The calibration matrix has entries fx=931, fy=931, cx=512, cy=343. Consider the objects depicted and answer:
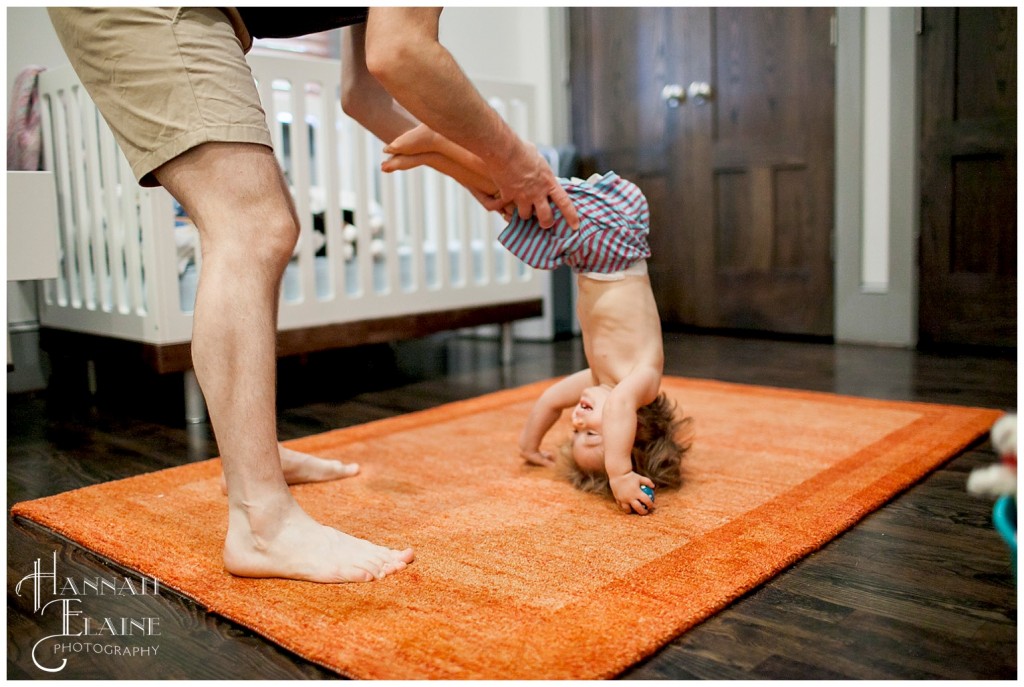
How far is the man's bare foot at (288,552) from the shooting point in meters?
1.06

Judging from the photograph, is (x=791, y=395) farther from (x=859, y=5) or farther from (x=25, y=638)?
(x=25, y=638)

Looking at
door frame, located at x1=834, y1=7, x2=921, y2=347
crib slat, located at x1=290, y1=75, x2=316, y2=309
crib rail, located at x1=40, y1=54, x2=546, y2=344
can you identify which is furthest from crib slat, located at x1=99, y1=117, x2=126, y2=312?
door frame, located at x1=834, y1=7, x2=921, y2=347

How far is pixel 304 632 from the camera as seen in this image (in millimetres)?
922

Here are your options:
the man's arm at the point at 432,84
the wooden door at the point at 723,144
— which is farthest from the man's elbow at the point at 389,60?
the wooden door at the point at 723,144

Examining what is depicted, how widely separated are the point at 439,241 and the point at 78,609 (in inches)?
67.2

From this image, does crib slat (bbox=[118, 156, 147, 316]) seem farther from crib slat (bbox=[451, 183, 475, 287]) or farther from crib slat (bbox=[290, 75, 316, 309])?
crib slat (bbox=[451, 183, 475, 287])

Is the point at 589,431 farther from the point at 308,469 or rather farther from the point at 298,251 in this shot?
the point at 298,251

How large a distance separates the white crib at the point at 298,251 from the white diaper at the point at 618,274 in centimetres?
89

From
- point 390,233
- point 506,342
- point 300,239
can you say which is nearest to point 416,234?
point 390,233

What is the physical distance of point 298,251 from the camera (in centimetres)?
224

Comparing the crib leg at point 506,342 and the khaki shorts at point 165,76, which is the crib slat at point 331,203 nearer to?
the crib leg at point 506,342

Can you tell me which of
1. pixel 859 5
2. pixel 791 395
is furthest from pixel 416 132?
pixel 859 5

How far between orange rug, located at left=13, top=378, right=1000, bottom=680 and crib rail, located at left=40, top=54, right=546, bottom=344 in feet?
1.82

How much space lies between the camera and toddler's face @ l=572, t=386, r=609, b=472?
1.37 meters
